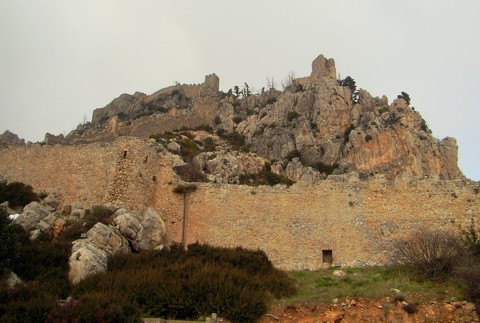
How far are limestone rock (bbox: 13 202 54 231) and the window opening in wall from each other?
10.7m

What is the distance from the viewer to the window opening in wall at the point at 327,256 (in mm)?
20750

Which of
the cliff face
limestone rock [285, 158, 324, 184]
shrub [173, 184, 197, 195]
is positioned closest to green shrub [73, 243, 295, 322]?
shrub [173, 184, 197, 195]

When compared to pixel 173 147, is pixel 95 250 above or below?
below

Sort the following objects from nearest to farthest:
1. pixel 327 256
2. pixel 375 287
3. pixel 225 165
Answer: pixel 375 287
pixel 327 256
pixel 225 165

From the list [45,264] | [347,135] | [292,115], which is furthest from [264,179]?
[45,264]

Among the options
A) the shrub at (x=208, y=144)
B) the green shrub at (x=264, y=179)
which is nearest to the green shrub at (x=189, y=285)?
the green shrub at (x=264, y=179)

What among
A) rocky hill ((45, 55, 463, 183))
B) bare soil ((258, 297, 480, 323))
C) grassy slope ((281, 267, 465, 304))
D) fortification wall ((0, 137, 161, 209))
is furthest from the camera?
rocky hill ((45, 55, 463, 183))

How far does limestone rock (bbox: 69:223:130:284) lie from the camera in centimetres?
1570

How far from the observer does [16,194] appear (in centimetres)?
2181

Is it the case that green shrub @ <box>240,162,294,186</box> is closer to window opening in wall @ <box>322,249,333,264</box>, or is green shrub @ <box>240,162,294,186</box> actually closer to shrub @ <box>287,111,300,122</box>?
window opening in wall @ <box>322,249,333,264</box>

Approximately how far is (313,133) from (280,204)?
2892 centimetres

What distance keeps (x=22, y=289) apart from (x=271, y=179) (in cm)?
2442

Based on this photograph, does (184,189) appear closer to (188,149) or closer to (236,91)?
(188,149)

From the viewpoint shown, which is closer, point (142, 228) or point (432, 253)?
point (432, 253)
